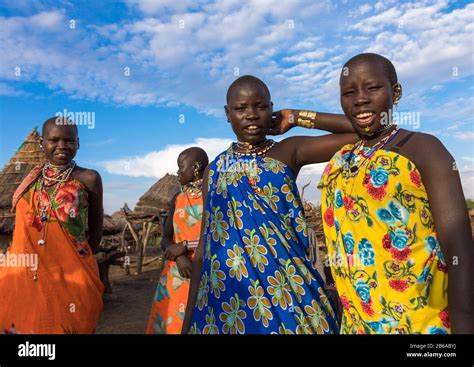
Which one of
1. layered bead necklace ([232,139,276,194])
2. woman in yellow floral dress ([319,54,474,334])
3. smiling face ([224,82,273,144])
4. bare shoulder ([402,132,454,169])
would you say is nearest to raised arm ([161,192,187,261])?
layered bead necklace ([232,139,276,194])

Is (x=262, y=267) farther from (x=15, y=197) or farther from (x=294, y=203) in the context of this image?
(x=15, y=197)

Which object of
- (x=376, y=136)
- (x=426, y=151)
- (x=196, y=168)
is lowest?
(x=426, y=151)

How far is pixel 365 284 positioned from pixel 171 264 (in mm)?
2955

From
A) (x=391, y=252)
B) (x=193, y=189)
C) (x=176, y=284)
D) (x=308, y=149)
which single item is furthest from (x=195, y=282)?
(x=193, y=189)

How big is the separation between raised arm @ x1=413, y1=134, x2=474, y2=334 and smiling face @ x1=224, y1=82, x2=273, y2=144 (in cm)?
102

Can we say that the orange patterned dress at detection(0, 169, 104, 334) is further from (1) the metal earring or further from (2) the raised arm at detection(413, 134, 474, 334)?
(2) the raised arm at detection(413, 134, 474, 334)

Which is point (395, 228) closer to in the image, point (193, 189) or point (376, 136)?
point (376, 136)

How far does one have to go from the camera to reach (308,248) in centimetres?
232

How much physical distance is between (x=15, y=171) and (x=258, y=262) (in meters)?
11.5

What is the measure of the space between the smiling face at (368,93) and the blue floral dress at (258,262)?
0.61 metres

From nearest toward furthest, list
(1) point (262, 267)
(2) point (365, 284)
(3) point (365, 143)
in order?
1. (2) point (365, 284)
2. (3) point (365, 143)
3. (1) point (262, 267)

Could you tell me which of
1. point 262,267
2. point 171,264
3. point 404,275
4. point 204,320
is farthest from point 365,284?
point 171,264

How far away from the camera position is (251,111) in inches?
94.3

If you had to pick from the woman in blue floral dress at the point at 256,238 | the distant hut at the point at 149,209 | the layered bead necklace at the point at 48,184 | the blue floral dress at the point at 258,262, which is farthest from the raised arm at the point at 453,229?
the distant hut at the point at 149,209
